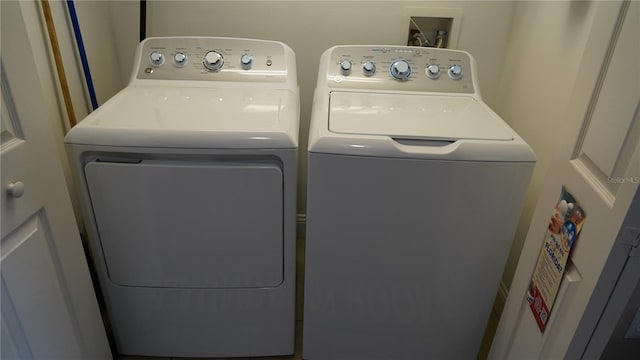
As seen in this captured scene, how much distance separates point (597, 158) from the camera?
0.85 metres

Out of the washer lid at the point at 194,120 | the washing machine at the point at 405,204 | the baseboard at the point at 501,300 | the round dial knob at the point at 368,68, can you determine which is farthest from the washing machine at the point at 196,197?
the baseboard at the point at 501,300

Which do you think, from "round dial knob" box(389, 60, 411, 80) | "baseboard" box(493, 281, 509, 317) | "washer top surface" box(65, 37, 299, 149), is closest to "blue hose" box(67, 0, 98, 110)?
"washer top surface" box(65, 37, 299, 149)

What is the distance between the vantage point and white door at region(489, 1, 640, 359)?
30.0 inches

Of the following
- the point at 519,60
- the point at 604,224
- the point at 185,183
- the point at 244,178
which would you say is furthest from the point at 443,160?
the point at 519,60

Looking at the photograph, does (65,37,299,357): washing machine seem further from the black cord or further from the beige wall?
the beige wall

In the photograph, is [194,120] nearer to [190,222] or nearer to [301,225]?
[190,222]

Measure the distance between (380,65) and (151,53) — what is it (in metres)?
0.86

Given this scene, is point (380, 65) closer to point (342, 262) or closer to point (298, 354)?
point (342, 262)

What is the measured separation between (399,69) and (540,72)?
1.75ft

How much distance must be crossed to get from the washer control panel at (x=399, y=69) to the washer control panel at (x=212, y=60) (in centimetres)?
20

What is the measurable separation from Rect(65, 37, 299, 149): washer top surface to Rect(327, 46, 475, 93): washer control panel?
0.19 metres

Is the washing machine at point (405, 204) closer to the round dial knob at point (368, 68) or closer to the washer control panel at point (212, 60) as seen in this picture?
the round dial knob at point (368, 68)

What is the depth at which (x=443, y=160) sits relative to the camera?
112 centimetres

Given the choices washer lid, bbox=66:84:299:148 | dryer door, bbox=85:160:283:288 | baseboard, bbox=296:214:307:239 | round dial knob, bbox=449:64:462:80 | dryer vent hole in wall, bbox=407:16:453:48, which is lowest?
baseboard, bbox=296:214:307:239
